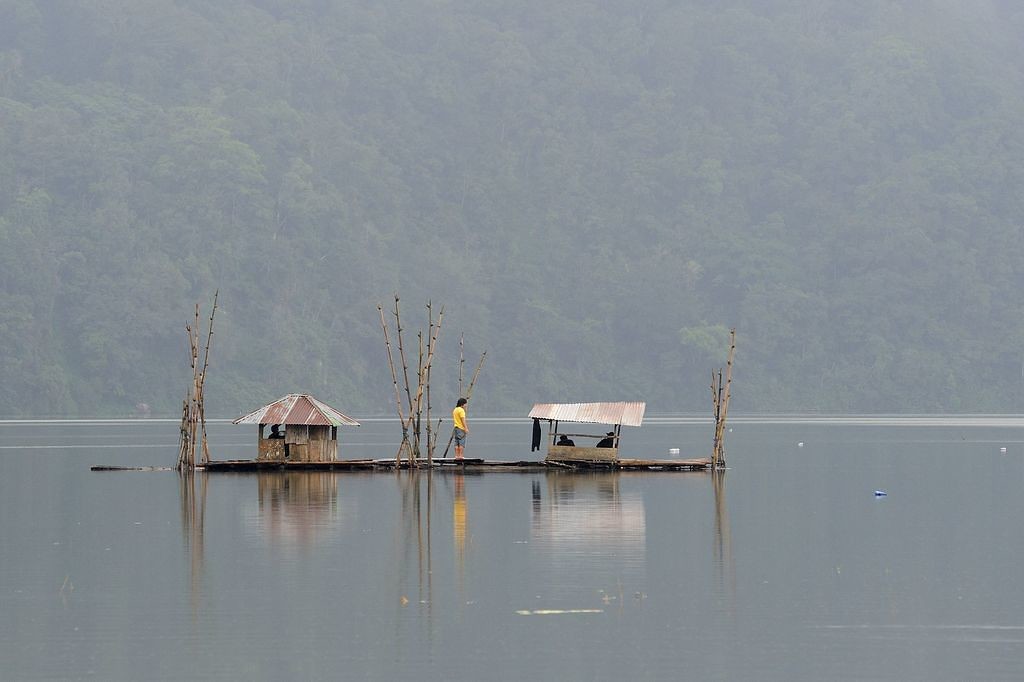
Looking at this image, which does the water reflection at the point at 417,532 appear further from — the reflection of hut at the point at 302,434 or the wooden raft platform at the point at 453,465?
the reflection of hut at the point at 302,434

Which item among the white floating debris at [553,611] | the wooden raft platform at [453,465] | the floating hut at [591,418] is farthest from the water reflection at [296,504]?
the white floating debris at [553,611]

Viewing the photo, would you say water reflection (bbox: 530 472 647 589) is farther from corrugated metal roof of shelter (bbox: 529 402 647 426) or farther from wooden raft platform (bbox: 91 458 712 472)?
wooden raft platform (bbox: 91 458 712 472)

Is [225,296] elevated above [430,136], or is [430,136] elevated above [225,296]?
[430,136]

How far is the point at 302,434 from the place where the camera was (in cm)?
5059

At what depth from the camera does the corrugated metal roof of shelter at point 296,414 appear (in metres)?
49.5

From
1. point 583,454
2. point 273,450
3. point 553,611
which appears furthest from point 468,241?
point 553,611

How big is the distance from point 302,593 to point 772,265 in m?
150

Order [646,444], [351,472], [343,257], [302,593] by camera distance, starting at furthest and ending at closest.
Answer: [343,257] < [646,444] < [351,472] < [302,593]

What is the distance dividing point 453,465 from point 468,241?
12440 centimetres

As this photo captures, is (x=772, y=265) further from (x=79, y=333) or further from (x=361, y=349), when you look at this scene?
(x=79, y=333)

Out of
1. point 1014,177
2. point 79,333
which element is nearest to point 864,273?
point 1014,177

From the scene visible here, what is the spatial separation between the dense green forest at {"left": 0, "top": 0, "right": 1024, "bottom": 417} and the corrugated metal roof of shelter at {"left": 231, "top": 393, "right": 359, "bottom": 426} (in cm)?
8482

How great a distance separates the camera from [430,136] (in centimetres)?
19562

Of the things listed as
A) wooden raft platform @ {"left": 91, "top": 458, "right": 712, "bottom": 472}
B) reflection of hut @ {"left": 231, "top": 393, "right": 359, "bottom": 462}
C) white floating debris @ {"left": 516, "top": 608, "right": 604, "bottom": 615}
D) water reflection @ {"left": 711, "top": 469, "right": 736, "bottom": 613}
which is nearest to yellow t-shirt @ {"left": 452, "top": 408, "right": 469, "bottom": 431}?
wooden raft platform @ {"left": 91, "top": 458, "right": 712, "bottom": 472}
